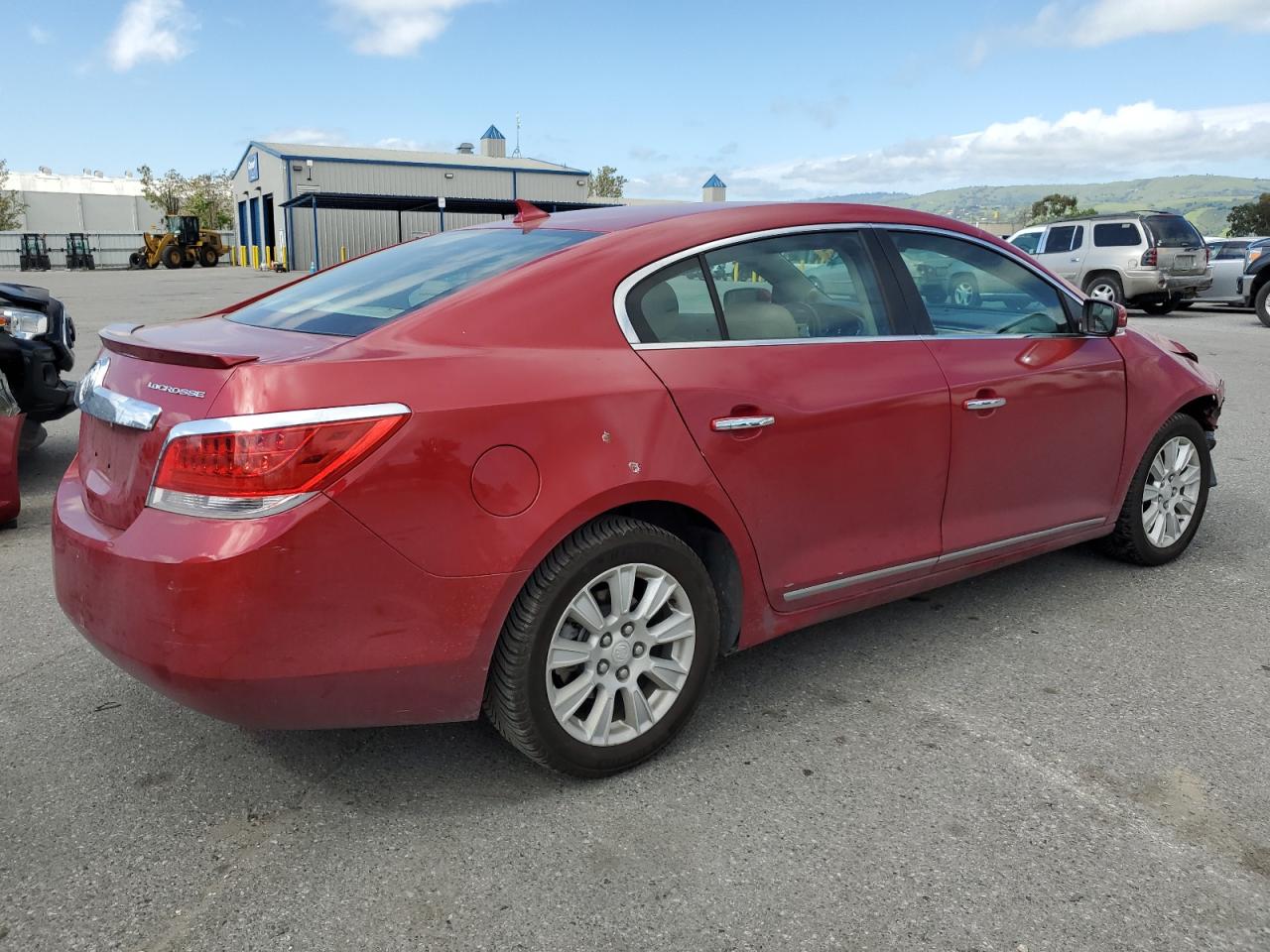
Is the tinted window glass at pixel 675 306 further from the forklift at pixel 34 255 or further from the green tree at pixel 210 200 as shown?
the green tree at pixel 210 200

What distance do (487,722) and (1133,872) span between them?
183 cm

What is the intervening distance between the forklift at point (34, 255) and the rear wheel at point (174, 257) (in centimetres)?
728

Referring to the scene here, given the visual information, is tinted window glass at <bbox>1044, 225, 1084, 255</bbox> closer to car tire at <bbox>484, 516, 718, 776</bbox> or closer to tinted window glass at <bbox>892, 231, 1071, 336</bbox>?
tinted window glass at <bbox>892, 231, 1071, 336</bbox>

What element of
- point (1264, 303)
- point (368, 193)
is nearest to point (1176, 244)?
point (1264, 303)

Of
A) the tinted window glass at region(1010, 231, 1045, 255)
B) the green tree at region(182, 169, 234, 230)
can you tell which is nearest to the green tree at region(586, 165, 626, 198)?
the green tree at region(182, 169, 234, 230)

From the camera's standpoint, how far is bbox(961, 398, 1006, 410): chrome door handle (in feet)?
11.8

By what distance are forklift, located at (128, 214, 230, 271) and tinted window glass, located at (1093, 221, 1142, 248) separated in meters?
45.5

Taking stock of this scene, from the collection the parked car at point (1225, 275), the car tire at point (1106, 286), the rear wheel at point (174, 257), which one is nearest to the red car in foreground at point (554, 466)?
the car tire at point (1106, 286)

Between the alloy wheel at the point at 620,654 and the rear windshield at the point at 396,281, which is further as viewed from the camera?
the rear windshield at the point at 396,281

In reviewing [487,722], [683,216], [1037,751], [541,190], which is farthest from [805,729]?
[541,190]

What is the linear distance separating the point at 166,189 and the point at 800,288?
89.1 meters

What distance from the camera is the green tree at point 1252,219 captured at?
77938 millimetres

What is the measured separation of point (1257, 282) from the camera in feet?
59.7

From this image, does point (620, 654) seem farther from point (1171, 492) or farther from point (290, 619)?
point (1171, 492)
